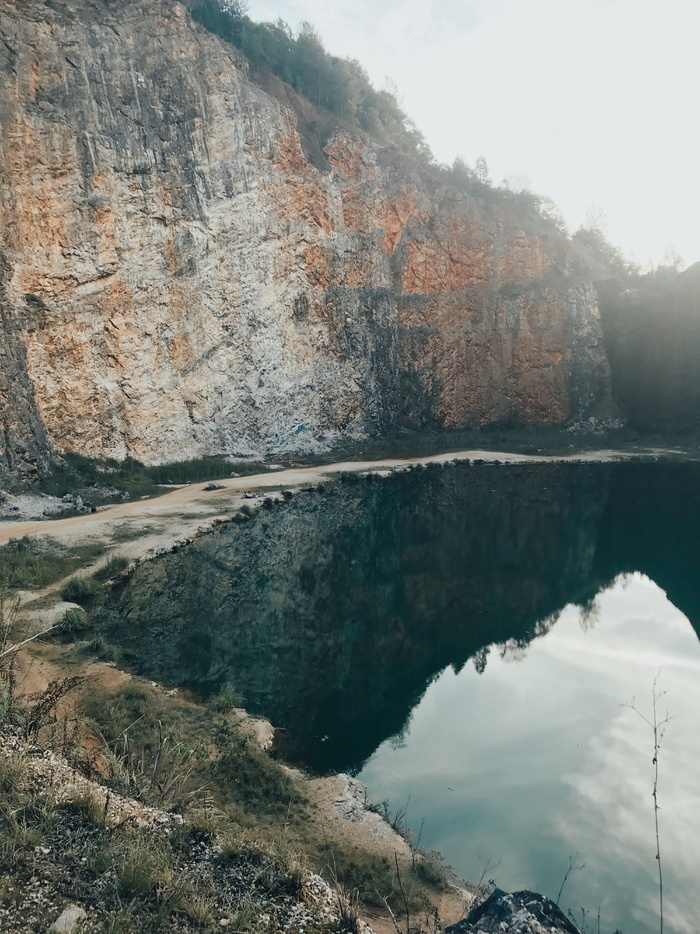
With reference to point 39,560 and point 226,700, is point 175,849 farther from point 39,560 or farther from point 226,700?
point 39,560

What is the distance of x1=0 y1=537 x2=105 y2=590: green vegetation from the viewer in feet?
42.3

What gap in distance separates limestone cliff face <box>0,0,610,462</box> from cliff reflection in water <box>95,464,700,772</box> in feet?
33.2

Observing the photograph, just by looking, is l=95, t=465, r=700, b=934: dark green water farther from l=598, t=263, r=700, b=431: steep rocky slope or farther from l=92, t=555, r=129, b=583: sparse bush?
l=598, t=263, r=700, b=431: steep rocky slope

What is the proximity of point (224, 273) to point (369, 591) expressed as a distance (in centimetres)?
2252

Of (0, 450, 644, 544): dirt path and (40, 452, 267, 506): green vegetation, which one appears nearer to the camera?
(0, 450, 644, 544): dirt path

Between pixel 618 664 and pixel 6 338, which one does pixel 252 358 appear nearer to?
pixel 6 338

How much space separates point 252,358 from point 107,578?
67.9ft

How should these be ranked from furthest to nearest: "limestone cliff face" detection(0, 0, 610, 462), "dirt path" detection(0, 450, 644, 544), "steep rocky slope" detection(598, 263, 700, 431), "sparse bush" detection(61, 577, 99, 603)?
1. "steep rocky slope" detection(598, 263, 700, 431)
2. "limestone cliff face" detection(0, 0, 610, 462)
3. "dirt path" detection(0, 450, 644, 544)
4. "sparse bush" detection(61, 577, 99, 603)

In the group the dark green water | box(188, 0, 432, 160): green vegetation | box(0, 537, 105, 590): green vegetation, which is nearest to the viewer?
the dark green water

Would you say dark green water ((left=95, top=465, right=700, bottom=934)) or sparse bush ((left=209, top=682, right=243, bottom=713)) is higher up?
sparse bush ((left=209, top=682, right=243, bottom=713))

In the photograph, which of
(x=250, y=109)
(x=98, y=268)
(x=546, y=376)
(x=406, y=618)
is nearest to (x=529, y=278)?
(x=546, y=376)

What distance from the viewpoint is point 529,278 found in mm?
43812

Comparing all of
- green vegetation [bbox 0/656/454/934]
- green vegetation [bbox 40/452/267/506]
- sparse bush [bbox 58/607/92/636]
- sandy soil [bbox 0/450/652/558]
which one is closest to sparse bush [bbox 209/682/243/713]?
green vegetation [bbox 0/656/454/934]

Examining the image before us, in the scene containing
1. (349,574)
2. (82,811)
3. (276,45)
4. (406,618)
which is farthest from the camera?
(276,45)
